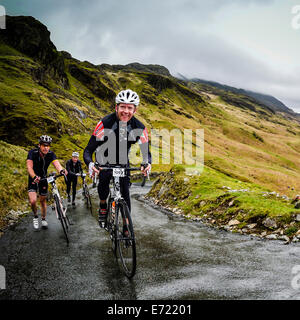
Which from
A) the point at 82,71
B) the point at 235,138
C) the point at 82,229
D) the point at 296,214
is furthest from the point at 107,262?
the point at 235,138

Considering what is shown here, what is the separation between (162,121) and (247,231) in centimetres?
12408

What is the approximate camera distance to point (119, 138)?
21.7 ft

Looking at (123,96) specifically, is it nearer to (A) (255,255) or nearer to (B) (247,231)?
(A) (255,255)

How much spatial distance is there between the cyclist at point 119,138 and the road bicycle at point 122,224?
36 cm

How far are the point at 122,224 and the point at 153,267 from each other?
1414mm

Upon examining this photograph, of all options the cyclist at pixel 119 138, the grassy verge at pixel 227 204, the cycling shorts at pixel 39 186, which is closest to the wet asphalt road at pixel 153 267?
the grassy verge at pixel 227 204

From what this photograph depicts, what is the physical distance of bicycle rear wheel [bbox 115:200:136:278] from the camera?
5.33 metres

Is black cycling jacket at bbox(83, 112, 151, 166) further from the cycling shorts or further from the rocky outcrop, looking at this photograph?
the rocky outcrop

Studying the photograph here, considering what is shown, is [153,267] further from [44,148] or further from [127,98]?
[44,148]

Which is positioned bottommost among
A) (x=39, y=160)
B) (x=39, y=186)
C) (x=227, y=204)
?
(x=227, y=204)

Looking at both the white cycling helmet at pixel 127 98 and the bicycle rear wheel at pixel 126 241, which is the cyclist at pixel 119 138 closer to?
the white cycling helmet at pixel 127 98

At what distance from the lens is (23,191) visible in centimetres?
1533

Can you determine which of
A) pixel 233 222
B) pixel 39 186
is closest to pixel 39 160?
pixel 39 186
